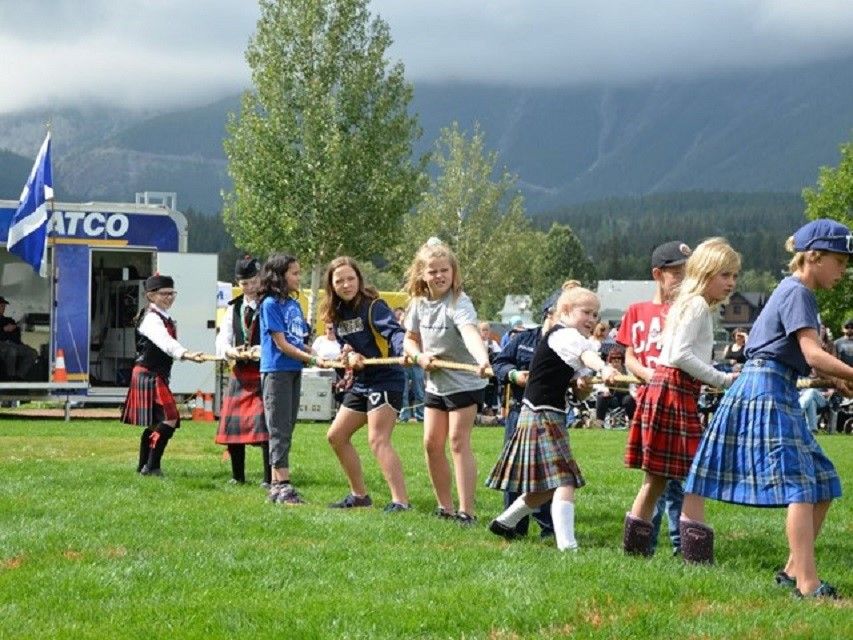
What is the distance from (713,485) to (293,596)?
2064 millimetres

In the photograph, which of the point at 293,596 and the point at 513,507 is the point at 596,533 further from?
the point at 293,596

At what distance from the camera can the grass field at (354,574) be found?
229 inches

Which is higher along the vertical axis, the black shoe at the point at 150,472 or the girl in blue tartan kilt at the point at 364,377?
the girl in blue tartan kilt at the point at 364,377

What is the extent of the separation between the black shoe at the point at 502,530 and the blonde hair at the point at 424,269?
1559mm

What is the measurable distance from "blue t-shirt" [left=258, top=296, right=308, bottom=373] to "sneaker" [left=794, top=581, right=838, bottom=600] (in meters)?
5.01

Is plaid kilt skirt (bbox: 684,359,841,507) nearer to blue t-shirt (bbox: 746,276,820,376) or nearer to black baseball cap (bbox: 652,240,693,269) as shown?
blue t-shirt (bbox: 746,276,820,376)

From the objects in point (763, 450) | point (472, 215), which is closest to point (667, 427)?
point (763, 450)

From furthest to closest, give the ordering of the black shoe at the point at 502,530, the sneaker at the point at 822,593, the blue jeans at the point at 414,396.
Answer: the blue jeans at the point at 414,396 < the black shoe at the point at 502,530 < the sneaker at the point at 822,593

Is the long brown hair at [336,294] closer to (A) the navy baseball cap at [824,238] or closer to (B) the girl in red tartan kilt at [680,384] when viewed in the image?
(B) the girl in red tartan kilt at [680,384]

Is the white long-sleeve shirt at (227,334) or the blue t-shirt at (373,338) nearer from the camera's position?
the blue t-shirt at (373,338)

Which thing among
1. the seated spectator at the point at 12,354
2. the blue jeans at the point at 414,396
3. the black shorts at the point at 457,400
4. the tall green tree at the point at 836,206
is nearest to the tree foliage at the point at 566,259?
the tall green tree at the point at 836,206

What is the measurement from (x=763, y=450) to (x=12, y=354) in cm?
1881

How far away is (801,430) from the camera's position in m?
6.78

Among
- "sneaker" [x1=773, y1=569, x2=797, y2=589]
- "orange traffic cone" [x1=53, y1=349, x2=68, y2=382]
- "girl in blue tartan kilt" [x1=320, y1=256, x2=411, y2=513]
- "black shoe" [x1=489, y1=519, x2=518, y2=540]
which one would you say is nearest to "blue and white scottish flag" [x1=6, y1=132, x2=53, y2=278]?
"orange traffic cone" [x1=53, y1=349, x2=68, y2=382]
